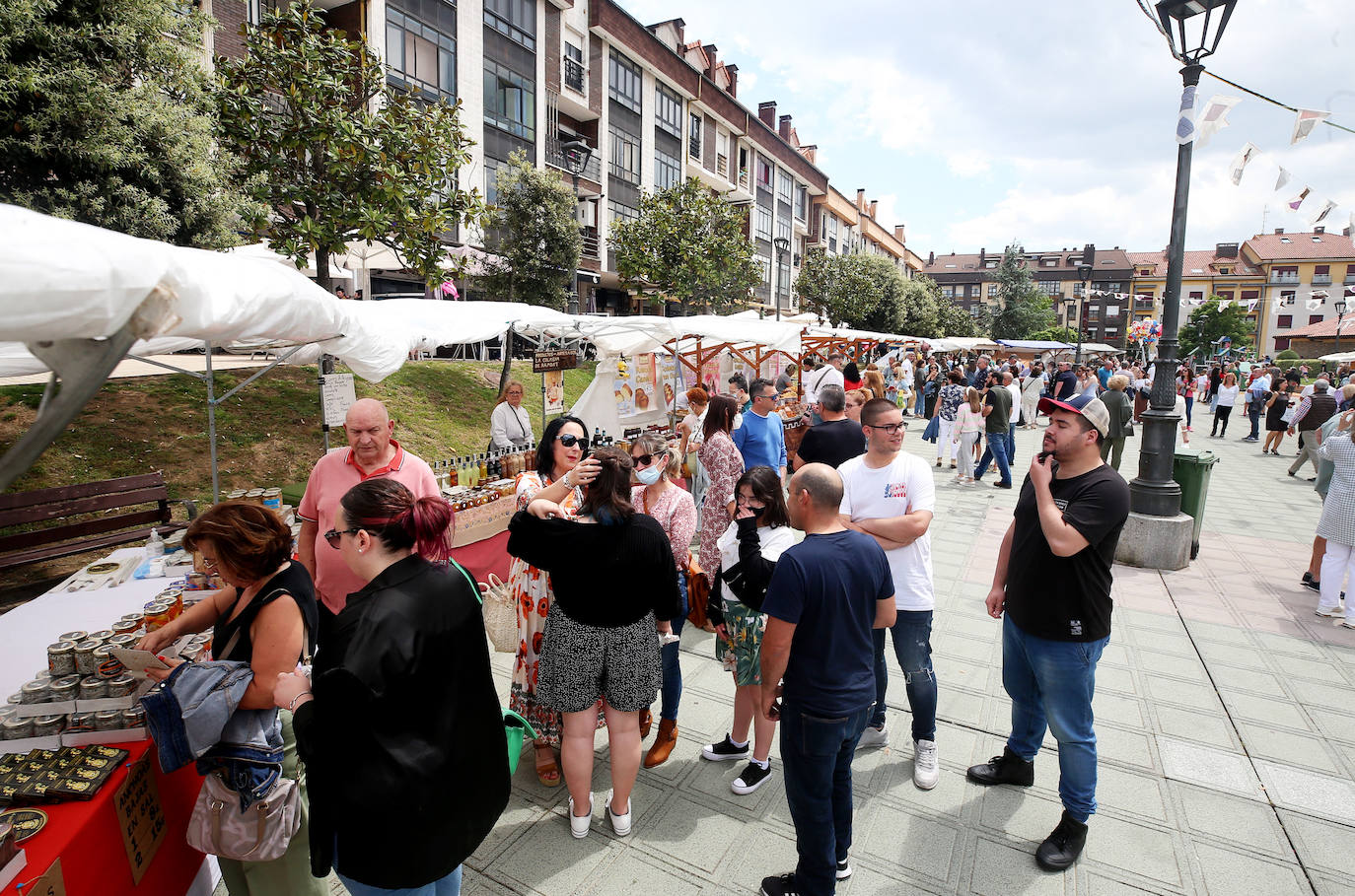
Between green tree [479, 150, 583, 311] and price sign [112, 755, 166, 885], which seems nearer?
price sign [112, 755, 166, 885]

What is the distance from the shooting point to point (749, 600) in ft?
9.93

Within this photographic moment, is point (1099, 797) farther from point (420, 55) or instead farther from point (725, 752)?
point (420, 55)

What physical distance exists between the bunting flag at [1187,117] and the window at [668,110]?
97.3 feet

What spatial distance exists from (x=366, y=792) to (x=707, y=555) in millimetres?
3068

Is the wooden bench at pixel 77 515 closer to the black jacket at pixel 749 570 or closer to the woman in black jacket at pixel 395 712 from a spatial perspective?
the woman in black jacket at pixel 395 712

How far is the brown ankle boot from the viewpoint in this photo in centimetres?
364

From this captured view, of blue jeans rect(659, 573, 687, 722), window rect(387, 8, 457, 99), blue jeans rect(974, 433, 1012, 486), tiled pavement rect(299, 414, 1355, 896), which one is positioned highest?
window rect(387, 8, 457, 99)

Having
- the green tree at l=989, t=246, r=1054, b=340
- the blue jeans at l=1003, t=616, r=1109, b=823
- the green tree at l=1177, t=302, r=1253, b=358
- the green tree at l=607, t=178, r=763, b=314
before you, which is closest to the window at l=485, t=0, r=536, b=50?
the green tree at l=607, t=178, r=763, b=314

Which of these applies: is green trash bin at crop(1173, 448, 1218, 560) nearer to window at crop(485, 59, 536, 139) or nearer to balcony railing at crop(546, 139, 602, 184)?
window at crop(485, 59, 536, 139)

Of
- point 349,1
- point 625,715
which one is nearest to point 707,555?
point 625,715

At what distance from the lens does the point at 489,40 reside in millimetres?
22688

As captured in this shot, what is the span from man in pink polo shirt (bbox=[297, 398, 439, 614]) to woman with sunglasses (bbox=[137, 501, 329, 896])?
40.3 inches

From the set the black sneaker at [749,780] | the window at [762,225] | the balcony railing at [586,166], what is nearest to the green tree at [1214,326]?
the window at [762,225]

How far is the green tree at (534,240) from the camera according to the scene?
18.1 meters
